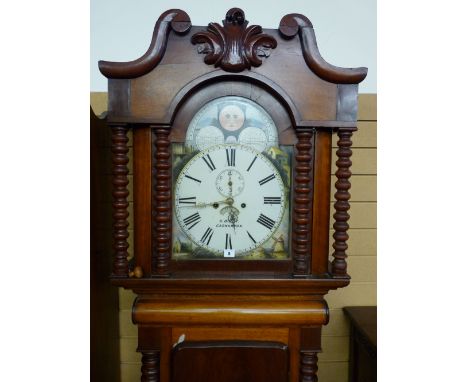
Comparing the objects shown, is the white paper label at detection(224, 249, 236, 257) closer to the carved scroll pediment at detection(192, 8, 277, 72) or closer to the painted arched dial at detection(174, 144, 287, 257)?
the painted arched dial at detection(174, 144, 287, 257)

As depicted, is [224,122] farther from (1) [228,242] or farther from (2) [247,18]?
(2) [247,18]

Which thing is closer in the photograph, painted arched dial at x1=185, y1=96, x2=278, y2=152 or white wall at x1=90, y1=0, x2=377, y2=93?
painted arched dial at x1=185, y1=96, x2=278, y2=152

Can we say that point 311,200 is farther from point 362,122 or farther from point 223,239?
point 362,122

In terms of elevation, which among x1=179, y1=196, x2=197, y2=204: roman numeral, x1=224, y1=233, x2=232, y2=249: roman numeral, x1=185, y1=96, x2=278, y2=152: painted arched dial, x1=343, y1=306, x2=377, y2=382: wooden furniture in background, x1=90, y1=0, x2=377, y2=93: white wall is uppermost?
x1=90, y1=0, x2=377, y2=93: white wall

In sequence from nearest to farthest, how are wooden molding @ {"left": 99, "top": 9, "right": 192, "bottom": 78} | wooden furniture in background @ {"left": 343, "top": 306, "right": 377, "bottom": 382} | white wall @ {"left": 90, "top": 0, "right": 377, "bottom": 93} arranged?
wooden molding @ {"left": 99, "top": 9, "right": 192, "bottom": 78}, wooden furniture in background @ {"left": 343, "top": 306, "right": 377, "bottom": 382}, white wall @ {"left": 90, "top": 0, "right": 377, "bottom": 93}

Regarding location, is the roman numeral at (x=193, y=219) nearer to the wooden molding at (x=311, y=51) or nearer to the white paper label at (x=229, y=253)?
the white paper label at (x=229, y=253)

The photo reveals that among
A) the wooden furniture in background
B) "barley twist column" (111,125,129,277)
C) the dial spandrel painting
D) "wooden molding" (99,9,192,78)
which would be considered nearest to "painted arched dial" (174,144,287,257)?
the dial spandrel painting

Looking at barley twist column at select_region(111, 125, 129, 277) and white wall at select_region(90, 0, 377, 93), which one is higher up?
white wall at select_region(90, 0, 377, 93)

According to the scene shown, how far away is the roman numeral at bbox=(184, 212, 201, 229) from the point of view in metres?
0.96

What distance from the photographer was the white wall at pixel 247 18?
4.47 ft

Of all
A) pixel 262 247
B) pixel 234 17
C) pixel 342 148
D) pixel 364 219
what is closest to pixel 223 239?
pixel 262 247

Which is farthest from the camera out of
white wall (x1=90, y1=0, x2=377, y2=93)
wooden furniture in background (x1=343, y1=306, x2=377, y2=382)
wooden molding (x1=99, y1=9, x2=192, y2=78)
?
white wall (x1=90, y1=0, x2=377, y2=93)

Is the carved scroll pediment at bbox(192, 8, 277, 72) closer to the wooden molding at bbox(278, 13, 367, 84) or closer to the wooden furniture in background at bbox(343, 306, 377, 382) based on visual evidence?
the wooden molding at bbox(278, 13, 367, 84)

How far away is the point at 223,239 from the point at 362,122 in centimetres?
80
